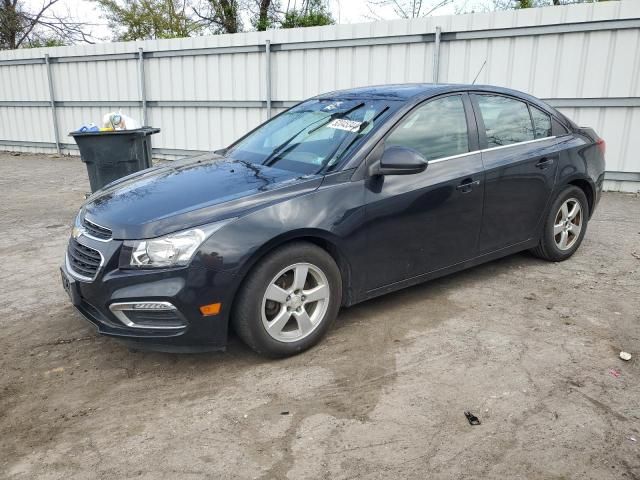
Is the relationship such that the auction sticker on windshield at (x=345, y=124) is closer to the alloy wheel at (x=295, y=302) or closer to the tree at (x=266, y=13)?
the alloy wheel at (x=295, y=302)

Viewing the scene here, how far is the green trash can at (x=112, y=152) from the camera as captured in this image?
6492mm

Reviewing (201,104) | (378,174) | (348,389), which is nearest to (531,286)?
(378,174)

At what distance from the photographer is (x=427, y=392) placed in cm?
303

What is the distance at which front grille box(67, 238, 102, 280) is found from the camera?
3.19 m

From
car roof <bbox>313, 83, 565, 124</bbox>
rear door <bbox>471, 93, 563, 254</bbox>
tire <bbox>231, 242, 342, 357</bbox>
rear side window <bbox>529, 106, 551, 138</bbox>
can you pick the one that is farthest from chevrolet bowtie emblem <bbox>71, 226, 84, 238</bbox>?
rear side window <bbox>529, 106, 551, 138</bbox>

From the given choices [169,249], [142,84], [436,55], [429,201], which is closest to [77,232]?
[169,249]

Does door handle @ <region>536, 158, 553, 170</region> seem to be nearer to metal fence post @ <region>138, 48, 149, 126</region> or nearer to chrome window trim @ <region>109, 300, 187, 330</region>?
chrome window trim @ <region>109, 300, 187, 330</region>

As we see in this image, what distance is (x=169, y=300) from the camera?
300 centimetres

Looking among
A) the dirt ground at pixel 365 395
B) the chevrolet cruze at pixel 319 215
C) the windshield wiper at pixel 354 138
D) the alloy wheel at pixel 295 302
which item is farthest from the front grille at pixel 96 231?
the windshield wiper at pixel 354 138

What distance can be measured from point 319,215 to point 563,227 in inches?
109

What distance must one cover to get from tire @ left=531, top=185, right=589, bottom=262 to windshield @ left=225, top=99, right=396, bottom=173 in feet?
6.39

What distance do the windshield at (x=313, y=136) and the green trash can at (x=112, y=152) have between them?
2.45 metres

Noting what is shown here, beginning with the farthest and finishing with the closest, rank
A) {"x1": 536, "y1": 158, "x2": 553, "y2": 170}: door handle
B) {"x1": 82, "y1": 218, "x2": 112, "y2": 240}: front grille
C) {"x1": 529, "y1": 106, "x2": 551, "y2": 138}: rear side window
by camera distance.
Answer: {"x1": 529, "y1": 106, "x2": 551, "y2": 138}: rear side window, {"x1": 536, "y1": 158, "x2": 553, "y2": 170}: door handle, {"x1": 82, "y1": 218, "x2": 112, "y2": 240}: front grille

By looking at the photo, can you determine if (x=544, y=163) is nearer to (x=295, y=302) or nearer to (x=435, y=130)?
(x=435, y=130)
